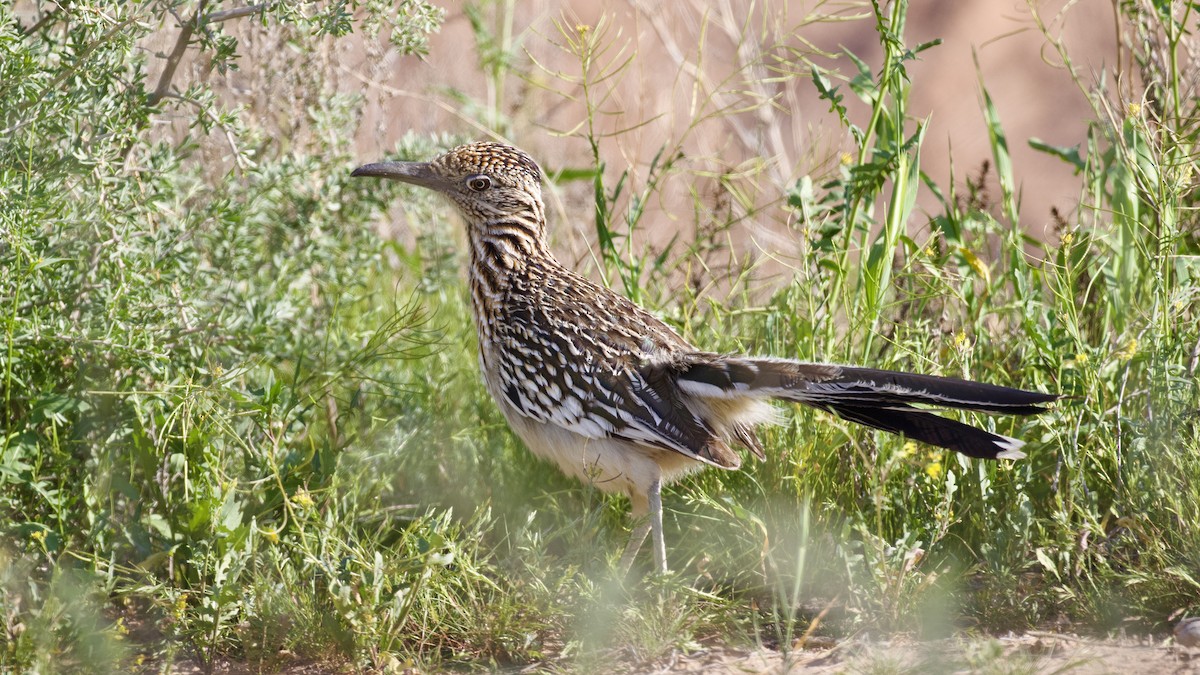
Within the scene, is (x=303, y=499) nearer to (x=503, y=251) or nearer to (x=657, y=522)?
(x=657, y=522)

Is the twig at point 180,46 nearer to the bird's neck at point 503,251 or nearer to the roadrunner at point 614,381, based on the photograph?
the roadrunner at point 614,381

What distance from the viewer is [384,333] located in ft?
15.7

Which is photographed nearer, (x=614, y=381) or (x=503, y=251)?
(x=614, y=381)

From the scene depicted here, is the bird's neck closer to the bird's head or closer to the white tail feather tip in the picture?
the bird's head

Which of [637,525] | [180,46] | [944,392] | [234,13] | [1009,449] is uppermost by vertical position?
[234,13]

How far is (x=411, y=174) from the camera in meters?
5.11

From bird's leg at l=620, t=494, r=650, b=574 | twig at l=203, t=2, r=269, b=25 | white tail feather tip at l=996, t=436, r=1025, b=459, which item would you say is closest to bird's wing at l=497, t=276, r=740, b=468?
bird's leg at l=620, t=494, r=650, b=574

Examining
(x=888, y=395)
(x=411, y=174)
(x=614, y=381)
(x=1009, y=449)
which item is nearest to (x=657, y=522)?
(x=614, y=381)

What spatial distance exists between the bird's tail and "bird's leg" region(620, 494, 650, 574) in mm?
655

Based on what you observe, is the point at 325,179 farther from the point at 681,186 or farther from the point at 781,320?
the point at 681,186

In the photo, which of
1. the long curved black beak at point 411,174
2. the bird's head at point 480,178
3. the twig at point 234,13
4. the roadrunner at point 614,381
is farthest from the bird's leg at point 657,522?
the twig at point 234,13

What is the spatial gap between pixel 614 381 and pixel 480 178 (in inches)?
46.2

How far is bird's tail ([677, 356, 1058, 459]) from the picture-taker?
3879 mm

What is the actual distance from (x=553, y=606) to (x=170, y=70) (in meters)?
2.38
